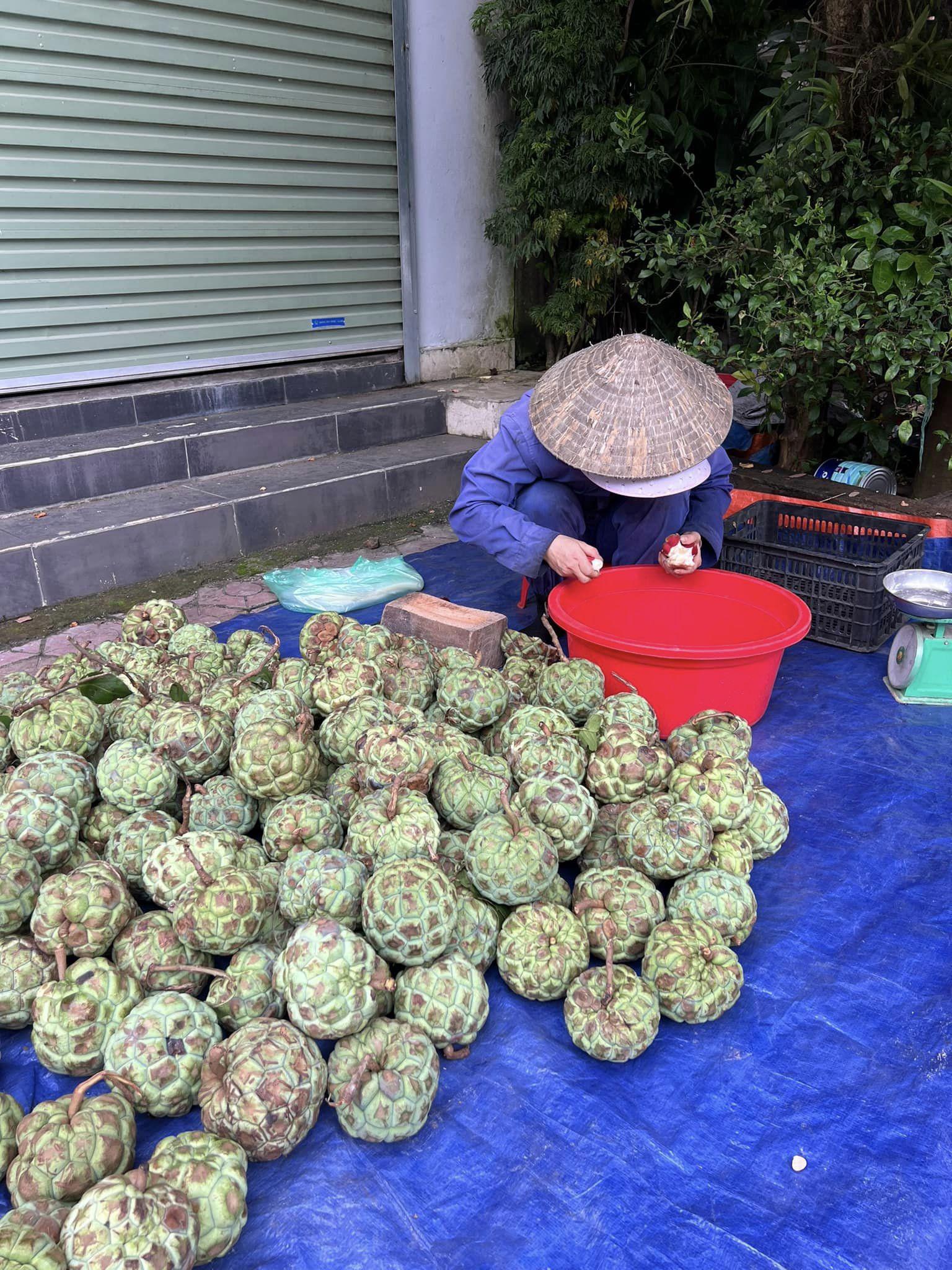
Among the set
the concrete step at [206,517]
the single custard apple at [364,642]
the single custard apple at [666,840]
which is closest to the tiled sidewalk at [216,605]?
the concrete step at [206,517]

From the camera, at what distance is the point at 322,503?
17.4 feet

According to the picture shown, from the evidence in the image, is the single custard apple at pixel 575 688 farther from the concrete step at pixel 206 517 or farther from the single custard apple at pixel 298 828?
the concrete step at pixel 206 517

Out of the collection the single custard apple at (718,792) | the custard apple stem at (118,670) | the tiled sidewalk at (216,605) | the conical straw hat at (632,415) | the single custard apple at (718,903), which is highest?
the conical straw hat at (632,415)

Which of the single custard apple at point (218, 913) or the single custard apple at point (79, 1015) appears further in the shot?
the single custard apple at point (218, 913)

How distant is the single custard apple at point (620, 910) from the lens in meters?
1.96

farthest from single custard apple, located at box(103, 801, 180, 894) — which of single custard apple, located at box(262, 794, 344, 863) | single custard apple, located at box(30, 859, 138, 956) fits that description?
single custard apple, located at box(262, 794, 344, 863)

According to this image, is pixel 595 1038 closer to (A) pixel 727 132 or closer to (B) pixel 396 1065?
(B) pixel 396 1065

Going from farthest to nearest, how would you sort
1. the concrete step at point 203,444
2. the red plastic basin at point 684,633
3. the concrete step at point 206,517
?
1. the concrete step at point 203,444
2. the concrete step at point 206,517
3. the red plastic basin at point 684,633

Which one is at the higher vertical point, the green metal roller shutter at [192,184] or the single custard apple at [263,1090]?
the green metal roller shutter at [192,184]

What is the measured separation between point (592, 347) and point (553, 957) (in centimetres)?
208

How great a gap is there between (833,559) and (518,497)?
1.19 meters

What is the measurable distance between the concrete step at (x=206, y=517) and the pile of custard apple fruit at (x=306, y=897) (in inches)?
72.3

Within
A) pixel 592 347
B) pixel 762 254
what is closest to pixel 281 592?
pixel 592 347

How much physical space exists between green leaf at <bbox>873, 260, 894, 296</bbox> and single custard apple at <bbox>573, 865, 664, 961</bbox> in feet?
10.7
